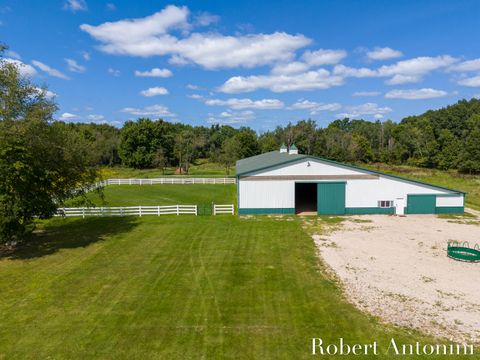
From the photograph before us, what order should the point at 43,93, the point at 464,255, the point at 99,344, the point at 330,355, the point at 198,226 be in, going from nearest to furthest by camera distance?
the point at 330,355, the point at 99,344, the point at 464,255, the point at 43,93, the point at 198,226

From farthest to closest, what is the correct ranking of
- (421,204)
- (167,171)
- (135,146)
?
1. (135,146)
2. (167,171)
3. (421,204)

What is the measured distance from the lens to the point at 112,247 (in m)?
18.6

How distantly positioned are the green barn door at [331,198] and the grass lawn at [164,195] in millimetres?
9713

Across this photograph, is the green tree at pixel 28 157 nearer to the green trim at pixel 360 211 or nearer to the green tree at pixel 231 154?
the green trim at pixel 360 211

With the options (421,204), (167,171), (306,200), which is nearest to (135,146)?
(167,171)

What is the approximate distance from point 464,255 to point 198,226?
15.6 meters

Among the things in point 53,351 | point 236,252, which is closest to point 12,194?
point 53,351

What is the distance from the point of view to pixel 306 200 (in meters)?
32.9

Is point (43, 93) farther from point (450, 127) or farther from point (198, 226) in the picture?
point (450, 127)

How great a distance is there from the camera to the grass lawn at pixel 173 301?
930 centimetres

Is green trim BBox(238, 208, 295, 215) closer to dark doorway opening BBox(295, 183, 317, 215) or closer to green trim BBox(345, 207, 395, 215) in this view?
dark doorway opening BBox(295, 183, 317, 215)

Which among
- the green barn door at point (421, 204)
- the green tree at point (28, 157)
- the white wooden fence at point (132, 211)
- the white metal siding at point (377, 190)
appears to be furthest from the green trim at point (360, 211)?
the green tree at point (28, 157)

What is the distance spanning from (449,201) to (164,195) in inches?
1108

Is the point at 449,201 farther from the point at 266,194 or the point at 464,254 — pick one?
the point at 266,194
